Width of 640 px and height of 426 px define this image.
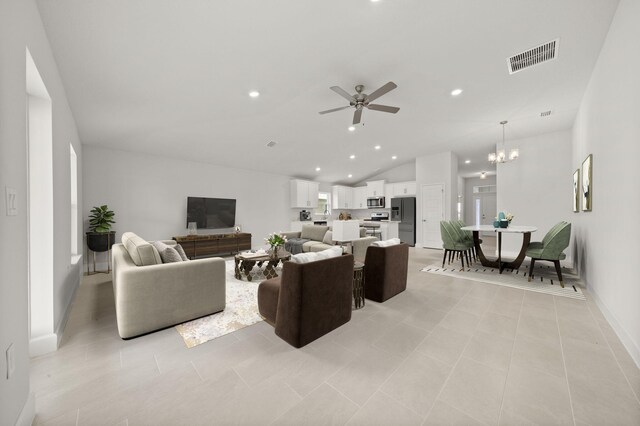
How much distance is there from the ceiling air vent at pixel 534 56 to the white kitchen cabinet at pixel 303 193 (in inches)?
245

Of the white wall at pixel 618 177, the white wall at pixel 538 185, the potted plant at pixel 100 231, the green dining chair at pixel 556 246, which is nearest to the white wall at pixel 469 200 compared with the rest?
the white wall at pixel 538 185

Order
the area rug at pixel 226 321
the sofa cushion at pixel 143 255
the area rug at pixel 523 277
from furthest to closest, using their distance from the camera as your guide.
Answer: the area rug at pixel 523 277 → the sofa cushion at pixel 143 255 → the area rug at pixel 226 321

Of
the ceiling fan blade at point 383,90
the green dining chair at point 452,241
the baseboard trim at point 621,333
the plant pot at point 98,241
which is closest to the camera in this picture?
the baseboard trim at point 621,333

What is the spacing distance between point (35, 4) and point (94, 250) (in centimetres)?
405

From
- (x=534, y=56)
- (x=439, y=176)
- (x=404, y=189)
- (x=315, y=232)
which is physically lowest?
(x=315, y=232)

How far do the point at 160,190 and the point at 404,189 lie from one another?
7345 millimetres

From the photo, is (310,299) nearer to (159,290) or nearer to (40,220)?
(159,290)

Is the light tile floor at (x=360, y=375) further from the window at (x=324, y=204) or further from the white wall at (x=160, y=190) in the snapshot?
the window at (x=324, y=204)

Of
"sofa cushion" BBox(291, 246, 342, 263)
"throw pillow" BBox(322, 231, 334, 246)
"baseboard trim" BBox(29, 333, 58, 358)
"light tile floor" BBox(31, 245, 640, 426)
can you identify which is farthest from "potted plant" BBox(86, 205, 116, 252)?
"sofa cushion" BBox(291, 246, 342, 263)

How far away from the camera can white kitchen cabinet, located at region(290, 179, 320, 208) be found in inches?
330

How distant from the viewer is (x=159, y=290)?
2.33m

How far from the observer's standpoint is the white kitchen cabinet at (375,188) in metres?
9.19

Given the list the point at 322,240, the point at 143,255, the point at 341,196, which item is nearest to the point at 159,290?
the point at 143,255

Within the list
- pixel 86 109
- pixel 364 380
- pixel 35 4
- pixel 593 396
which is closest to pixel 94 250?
pixel 86 109
